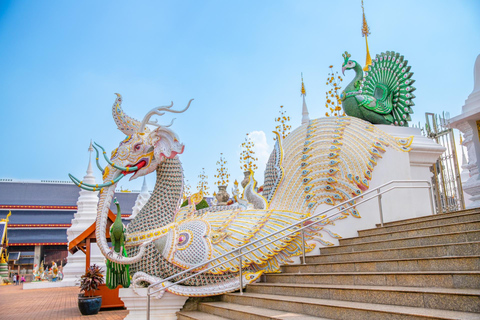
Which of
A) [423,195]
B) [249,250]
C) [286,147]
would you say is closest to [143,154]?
[249,250]

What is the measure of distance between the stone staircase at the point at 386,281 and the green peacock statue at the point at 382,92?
118 inches

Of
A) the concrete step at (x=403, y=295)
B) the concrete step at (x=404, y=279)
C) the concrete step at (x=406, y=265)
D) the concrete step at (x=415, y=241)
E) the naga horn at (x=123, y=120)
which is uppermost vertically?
the naga horn at (x=123, y=120)

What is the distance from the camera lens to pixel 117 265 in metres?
5.69

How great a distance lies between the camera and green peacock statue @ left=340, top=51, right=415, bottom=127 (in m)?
8.41

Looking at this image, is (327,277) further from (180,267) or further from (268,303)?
(180,267)

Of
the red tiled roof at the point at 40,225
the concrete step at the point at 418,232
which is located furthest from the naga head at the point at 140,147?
the red tiled roof at the point at 40,225

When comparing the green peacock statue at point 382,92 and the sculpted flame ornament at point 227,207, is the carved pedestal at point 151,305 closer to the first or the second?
the sculpted flame ornament at point 227,207

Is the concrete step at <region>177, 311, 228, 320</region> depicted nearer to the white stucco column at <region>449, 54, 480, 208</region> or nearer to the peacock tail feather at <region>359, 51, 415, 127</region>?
the white stucco column at <region>449, 54, 480, 208</region>

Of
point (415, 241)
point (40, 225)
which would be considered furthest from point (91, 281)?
point (40, 225)

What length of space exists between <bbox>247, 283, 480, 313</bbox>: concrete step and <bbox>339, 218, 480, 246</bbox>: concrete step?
4.96ft

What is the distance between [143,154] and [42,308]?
5576mm

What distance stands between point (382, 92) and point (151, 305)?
6360mm

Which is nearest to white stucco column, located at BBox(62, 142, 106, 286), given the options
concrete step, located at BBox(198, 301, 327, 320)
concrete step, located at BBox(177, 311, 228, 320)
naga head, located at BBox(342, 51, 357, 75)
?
concrete step, located at BBox(177, 311, 228, 320)

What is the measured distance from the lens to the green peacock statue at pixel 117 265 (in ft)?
18.4
